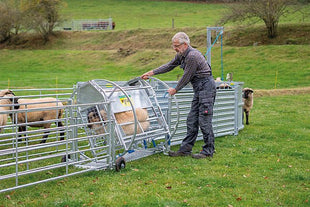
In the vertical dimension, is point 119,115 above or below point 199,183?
above

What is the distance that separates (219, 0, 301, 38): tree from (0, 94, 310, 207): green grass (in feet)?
88.0

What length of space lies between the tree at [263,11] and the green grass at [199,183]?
88.0ft

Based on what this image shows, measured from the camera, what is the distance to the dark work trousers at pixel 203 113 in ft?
26.0

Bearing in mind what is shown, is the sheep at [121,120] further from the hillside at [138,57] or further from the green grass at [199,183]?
the hillside at [138,57]

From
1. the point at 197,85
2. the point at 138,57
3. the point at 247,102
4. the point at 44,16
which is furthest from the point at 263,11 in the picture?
the point at 197,85

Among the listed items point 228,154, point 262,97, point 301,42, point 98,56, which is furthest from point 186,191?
point 98,56

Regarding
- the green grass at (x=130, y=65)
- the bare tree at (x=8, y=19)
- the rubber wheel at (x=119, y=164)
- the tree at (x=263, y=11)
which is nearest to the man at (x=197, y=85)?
the rubber wheel at (x=119, y=164)

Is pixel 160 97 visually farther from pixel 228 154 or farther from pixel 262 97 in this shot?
pixel 262 97

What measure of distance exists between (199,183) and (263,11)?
3024 centimetres

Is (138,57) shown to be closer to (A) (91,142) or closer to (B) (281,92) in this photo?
(B) (281,92)

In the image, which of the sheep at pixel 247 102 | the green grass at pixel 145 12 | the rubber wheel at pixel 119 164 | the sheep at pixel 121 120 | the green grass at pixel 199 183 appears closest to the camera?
the green grass at pixel 199 183

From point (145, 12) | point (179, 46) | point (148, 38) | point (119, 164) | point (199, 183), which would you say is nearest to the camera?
point (199, 183)

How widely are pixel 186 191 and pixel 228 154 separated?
8.63 feet

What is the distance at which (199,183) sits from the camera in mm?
6457
